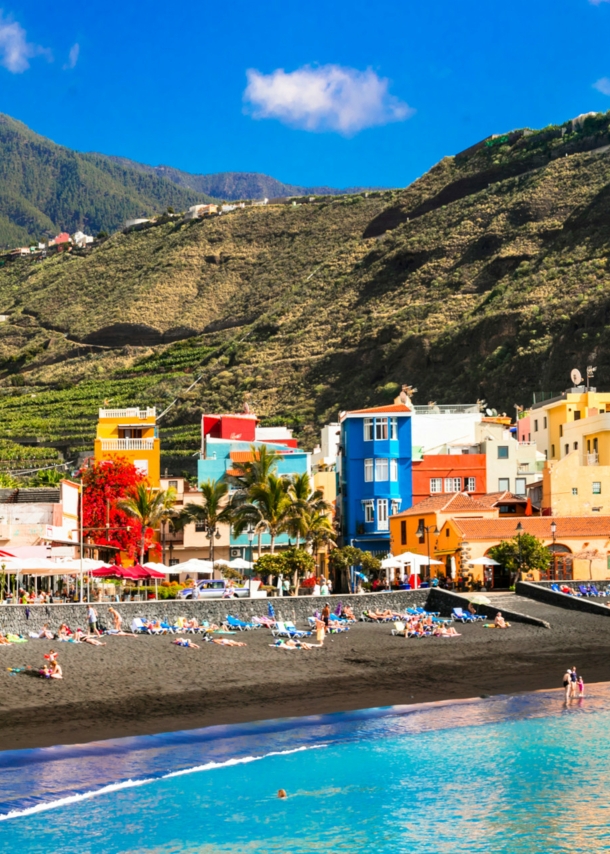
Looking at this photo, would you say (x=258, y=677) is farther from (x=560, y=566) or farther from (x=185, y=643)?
(x=560, y=566)

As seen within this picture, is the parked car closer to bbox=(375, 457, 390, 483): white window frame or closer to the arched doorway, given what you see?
bbox=(375, 457, 390, 483): white window frame

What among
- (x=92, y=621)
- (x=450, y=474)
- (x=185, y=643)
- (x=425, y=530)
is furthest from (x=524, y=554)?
(x=92, y=621)

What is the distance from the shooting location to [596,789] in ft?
73.0

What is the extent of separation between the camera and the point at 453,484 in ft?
→ 209

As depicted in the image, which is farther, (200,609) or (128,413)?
(128,413)

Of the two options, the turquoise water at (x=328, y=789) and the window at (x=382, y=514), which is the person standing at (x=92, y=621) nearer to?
the turquoise water at (x=328, y=789)

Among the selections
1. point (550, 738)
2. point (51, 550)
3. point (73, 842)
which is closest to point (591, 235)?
point (51, 550)

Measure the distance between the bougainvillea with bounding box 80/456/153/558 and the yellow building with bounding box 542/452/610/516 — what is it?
58.8ft

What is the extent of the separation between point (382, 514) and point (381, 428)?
161 inches

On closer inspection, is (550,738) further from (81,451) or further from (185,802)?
(81,451)

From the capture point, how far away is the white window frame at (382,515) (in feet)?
196

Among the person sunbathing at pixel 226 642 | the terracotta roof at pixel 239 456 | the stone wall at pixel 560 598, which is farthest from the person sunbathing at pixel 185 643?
the terracotta roof at pixel 239 456

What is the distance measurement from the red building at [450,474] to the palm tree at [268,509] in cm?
1242

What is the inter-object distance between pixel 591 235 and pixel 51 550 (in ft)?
298
